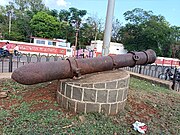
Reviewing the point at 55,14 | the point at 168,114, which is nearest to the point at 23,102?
the point at 168,114

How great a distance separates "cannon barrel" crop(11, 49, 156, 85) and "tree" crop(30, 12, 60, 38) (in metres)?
32.1

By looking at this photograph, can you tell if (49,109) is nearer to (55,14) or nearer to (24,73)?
(24,73)

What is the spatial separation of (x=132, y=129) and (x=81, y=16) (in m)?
43.4

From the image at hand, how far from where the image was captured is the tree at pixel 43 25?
33.9 m

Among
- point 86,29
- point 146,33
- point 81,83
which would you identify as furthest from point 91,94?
point 86,29

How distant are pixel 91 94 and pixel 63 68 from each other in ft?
2.25

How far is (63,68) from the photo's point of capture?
10.6 ft

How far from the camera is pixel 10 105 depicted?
3.66m

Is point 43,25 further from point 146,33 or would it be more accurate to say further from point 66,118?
point 66,118

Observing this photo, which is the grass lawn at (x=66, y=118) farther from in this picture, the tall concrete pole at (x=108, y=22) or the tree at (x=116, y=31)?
the tree at (x=116, y=31)

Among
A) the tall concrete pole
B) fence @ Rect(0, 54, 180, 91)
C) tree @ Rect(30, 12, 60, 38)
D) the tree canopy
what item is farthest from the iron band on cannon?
tree @ Rect(30, 12, 60, 38)

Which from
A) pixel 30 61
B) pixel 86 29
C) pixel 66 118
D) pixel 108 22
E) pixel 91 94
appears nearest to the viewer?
pixel 66 118

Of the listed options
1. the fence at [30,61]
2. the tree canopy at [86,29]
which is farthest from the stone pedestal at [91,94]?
the tree canopy at [86,29]

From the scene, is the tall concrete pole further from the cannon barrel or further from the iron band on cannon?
the iron band on cannon
